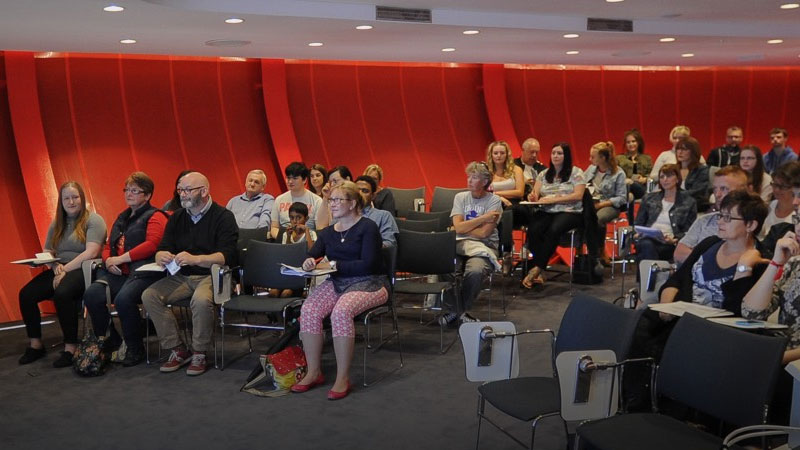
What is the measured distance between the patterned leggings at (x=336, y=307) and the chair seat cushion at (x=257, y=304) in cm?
23

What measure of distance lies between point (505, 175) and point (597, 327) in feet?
16.1

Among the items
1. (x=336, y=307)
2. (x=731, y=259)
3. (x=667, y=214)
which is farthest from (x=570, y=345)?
(x=667, y=214)

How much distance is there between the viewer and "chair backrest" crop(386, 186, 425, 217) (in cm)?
916

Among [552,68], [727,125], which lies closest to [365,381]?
[552,68]

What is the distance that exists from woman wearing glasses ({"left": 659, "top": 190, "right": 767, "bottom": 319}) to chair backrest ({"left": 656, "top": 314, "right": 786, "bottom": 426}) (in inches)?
33.2

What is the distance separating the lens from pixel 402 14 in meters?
6.61

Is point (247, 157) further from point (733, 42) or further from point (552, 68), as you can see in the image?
point (733, 42)

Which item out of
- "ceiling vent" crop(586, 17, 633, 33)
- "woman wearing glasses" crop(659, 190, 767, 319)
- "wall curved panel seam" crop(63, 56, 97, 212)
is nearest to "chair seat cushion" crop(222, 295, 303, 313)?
"woman wearing glasses" crop(659, 190, 767, 319)

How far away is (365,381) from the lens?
5527 mm

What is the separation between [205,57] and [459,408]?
6.25 metres

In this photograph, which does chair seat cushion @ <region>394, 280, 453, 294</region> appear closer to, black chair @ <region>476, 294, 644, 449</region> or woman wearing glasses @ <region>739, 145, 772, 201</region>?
black chair @ <region>476, 294, 644, 449</region>

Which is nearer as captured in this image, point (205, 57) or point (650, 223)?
point (650, 223)

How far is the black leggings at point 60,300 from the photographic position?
622 cm

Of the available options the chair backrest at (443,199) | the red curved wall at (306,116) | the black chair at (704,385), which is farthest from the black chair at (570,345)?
the red curved wall at (306,116)
